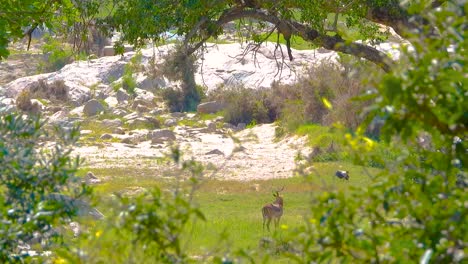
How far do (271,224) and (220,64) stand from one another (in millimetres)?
30538

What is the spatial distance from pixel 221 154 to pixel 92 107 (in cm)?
1164

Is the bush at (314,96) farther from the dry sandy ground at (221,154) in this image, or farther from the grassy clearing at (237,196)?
the grassy clearing at (237,196)

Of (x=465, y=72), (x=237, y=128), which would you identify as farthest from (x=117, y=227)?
(x=237, y=128)

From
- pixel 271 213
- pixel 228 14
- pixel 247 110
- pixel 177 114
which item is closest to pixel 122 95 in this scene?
pixel 177 114

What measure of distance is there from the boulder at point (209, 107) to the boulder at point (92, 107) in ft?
12.7

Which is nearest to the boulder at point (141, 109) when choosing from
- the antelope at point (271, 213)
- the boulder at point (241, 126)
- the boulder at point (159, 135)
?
the boulder at point (241, 126)

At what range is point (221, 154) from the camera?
97.8ft

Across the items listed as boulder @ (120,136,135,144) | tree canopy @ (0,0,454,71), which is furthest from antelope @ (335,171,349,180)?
tree canopy @ (0,0,454,71)

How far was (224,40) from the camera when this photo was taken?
162 feet

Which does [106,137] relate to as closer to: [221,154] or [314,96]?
[221,154]

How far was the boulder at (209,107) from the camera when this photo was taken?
40.6m

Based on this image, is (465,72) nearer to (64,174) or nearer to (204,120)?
(64,174)

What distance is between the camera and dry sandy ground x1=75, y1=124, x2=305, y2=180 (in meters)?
27.3

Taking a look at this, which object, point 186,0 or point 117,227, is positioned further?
point 186,0
